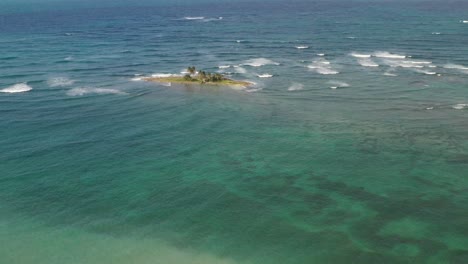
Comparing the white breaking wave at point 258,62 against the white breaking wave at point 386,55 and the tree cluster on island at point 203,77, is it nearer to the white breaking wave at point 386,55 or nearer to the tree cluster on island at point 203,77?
the tree cluster on island at point 203,77

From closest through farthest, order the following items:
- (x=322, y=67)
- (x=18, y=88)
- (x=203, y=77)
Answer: (x=18, y=88), (x=203, y=77), (x=322, y=67)

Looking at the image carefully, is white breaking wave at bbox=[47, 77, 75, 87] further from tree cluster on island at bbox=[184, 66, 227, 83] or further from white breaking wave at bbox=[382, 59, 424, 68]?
white breaking wave at bbox=[382, 59, 424, 68]

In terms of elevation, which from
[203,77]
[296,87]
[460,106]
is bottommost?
[460,106]

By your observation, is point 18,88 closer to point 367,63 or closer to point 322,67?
point 322,67

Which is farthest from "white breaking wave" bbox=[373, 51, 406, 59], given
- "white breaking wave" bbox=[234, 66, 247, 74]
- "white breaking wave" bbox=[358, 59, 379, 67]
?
"white breaking wave" bbox=[234, 66, 247, 74]

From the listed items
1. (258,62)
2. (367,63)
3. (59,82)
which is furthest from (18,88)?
(367,63)

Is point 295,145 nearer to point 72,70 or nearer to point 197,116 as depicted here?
point 197,116

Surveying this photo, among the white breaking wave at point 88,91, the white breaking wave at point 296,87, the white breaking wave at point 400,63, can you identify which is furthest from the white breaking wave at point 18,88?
the white breaking wave at point 400,63

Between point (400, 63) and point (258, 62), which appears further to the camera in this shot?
point (258, 62)
